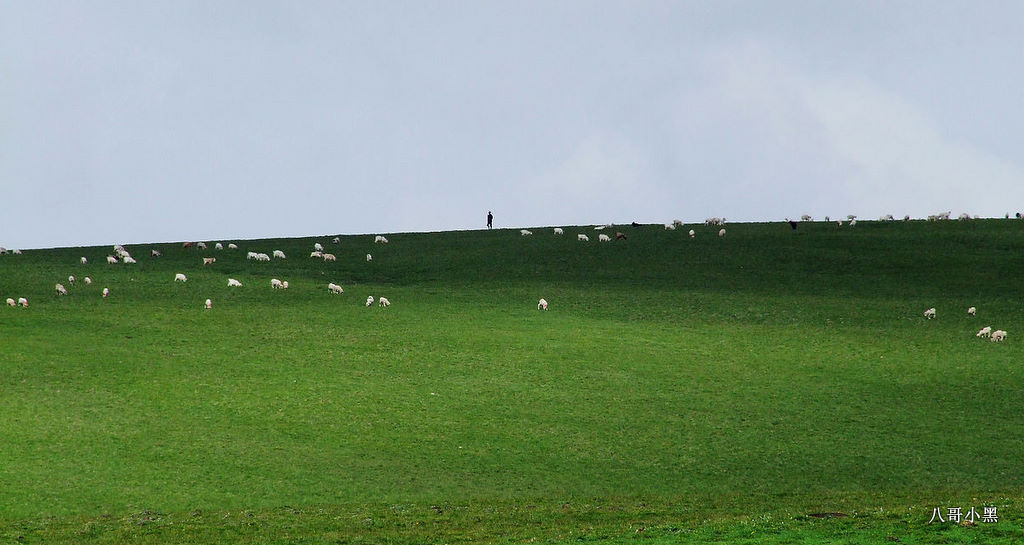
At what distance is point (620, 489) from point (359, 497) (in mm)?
6521

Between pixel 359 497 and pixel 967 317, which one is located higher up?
pixel 967 317

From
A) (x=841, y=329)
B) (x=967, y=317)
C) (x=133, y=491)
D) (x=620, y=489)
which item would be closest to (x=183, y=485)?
(x=133, y=491)

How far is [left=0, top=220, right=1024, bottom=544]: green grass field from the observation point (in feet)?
83.9

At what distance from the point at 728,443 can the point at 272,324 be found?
71.8 ft

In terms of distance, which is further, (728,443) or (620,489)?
(728,443)

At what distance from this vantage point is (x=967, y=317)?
51000 mm

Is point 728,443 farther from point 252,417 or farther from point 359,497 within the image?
point 252,417

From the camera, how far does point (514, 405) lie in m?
36.4

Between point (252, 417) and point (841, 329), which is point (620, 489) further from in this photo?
point (841, 329)

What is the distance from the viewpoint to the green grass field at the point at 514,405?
25578mm

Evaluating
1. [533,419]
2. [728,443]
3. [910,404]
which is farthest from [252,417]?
[910,404]

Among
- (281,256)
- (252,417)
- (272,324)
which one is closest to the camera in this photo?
(252,417)

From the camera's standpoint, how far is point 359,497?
90.7ft

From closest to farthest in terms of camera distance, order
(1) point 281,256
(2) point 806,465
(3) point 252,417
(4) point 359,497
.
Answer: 1. (4) point 359,497
2. (2) point 806,465
3. (3) point 252,417
4. (1) point 281,256
